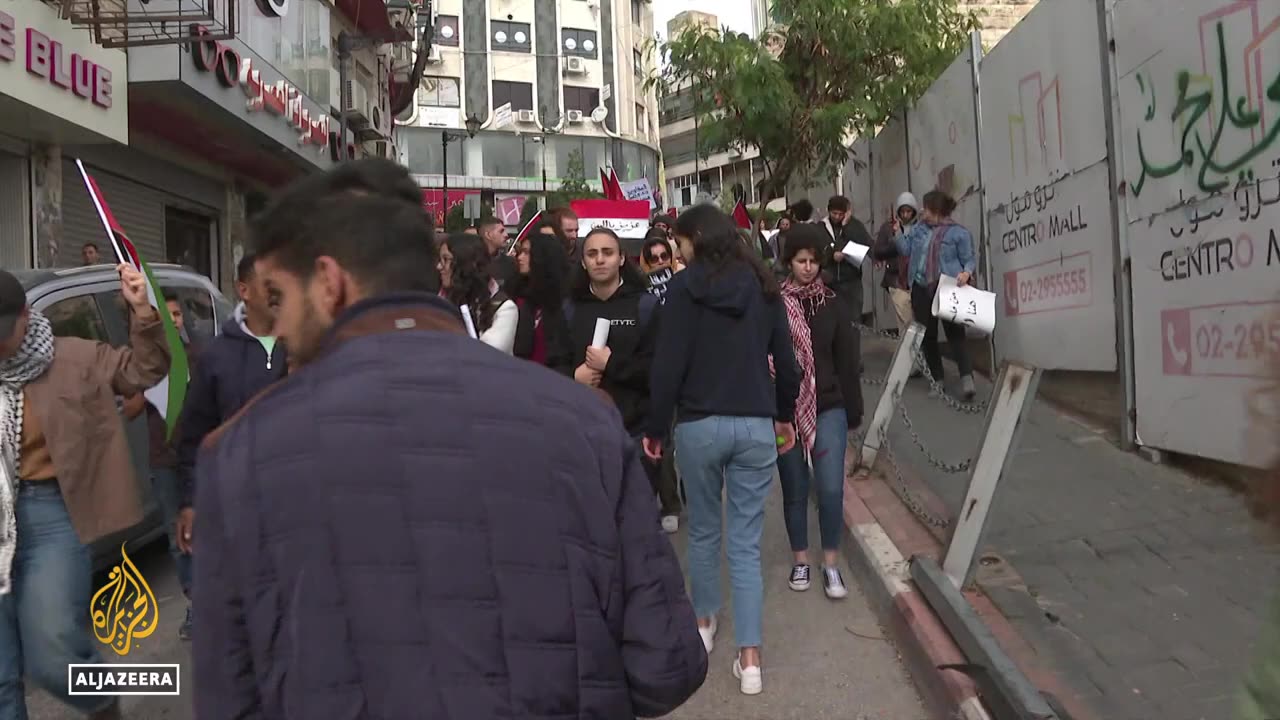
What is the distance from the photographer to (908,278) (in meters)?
9.41

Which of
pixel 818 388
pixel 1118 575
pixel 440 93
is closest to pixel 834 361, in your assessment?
pixel 818 388

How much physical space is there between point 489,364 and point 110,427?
252 centimetres

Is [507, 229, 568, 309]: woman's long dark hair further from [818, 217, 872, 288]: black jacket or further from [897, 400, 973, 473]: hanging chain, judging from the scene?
[818, 217, 872, 288]: black jacket

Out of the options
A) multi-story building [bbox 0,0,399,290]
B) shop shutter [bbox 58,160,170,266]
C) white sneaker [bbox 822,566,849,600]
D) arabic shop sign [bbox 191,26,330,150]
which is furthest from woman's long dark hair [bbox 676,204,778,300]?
shop shutter [bbox 58,160,170,266]

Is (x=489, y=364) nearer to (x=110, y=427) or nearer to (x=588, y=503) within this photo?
(x=588, y=503)

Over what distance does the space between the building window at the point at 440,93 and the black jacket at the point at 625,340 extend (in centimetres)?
4763

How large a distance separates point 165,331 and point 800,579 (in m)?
3.30

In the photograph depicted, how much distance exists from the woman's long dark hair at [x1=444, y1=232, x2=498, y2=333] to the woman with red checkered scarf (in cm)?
143

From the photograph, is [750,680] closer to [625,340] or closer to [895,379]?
[625,340]

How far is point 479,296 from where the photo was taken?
487 cm

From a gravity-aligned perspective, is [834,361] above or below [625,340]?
below

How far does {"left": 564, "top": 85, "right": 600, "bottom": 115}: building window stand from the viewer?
5222 centimetres

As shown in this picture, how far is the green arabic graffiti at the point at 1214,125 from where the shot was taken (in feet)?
17.3

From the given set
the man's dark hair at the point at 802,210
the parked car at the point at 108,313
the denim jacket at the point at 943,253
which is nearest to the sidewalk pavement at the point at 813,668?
the parked car at the point at 108,313
